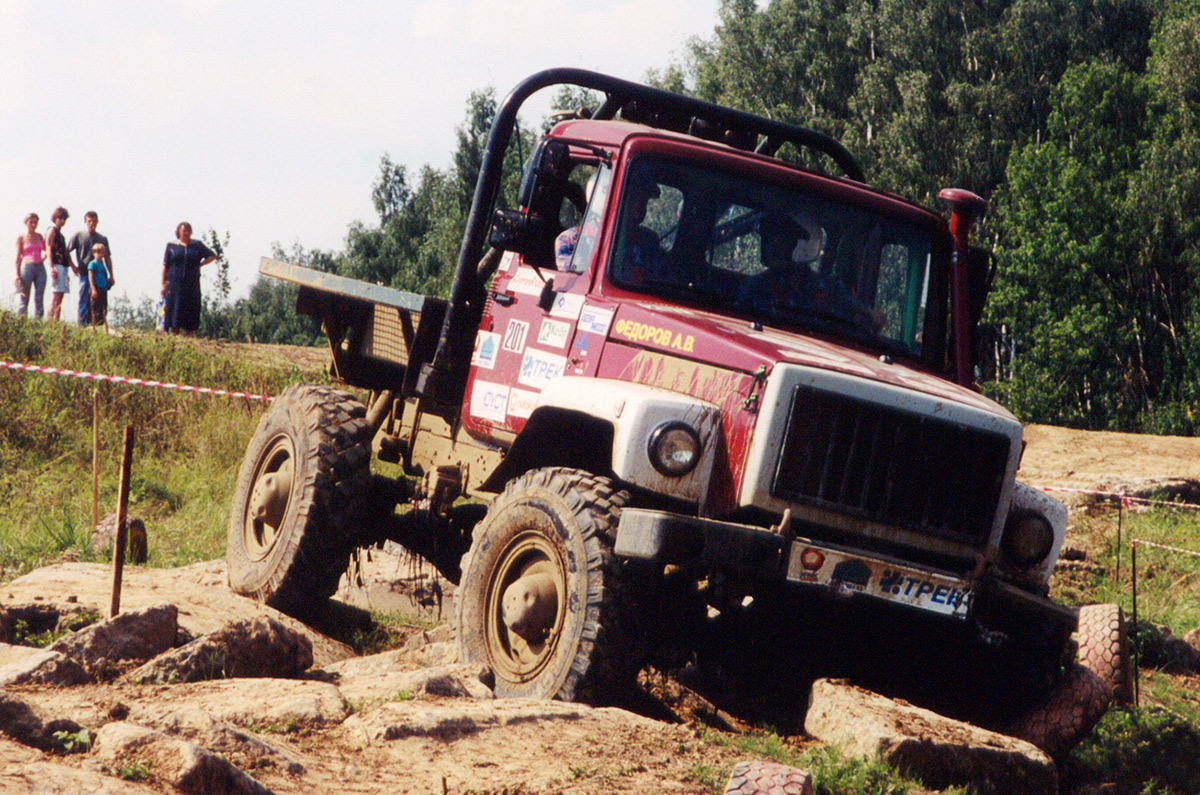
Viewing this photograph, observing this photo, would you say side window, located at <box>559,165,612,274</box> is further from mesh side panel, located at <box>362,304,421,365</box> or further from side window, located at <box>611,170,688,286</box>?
mesh side panel, located at <box>362,304,421,365</box>

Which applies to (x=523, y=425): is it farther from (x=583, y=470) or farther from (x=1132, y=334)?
(x=1132, y=334)

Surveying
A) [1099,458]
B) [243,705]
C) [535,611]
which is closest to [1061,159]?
[1099,458]

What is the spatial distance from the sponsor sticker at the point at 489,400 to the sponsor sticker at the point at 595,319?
2.36 ft

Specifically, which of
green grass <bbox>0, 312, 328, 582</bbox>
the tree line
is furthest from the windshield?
the tree line

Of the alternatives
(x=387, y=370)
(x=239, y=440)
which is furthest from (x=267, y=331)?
(x=387, y=370)

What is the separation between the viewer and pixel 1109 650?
21.1 feet

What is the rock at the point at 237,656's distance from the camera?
16.8ft

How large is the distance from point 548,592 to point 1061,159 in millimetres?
33815

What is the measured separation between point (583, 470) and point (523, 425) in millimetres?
573

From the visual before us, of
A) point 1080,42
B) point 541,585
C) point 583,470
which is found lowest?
point 541,585

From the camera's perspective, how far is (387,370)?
320 inches

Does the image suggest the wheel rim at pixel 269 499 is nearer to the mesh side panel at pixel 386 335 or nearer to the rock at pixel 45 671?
the mesh side panel at pixel 386 335

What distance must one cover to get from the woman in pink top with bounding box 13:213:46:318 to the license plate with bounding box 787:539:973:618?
587 inches

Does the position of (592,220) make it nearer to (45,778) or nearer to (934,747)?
(934,747)
